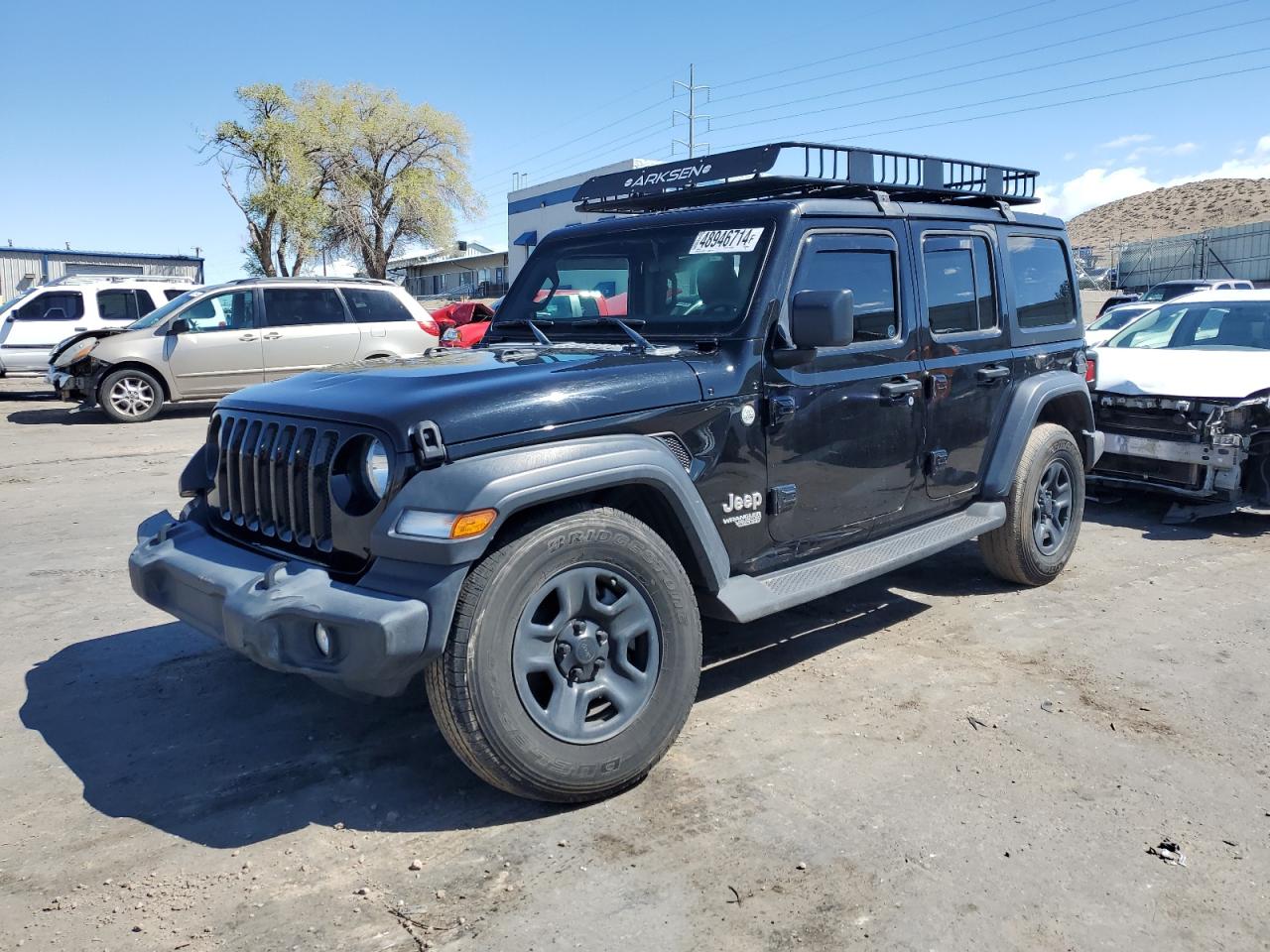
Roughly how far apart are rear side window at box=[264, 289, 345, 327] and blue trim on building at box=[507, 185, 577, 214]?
126 feet

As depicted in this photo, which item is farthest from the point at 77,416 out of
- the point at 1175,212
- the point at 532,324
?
the point at 1175,212

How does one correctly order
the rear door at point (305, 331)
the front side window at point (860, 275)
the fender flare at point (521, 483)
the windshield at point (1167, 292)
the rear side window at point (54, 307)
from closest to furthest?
the fender flare at point (521, 483) < the front side window at point (860, 275) < the rear door at point (305, 331) < the rear side window at point (54, 307) < the windshield at point (1167, 292)

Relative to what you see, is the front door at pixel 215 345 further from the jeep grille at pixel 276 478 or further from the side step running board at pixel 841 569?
the side step running board at pixel 841 569

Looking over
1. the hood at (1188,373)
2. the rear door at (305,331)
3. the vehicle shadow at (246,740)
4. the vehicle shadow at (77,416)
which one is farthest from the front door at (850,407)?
the vehicle shadow at (77,416)

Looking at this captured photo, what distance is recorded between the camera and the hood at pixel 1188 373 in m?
6.85

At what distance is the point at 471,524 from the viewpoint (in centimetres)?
287

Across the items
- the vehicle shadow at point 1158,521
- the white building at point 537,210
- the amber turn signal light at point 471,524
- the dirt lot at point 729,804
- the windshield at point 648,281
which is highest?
the white building at point 537,210

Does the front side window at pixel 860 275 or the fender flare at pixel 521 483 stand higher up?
the front side window at pixel 860 275

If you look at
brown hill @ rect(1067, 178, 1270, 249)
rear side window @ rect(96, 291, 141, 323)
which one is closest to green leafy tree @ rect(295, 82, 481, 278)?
rear side window @ rect(96, 291, 141, 323)

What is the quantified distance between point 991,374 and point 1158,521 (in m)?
3.16

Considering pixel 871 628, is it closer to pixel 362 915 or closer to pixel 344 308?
pixel 362 915

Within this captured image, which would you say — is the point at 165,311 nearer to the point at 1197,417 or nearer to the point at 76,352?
the point at 76,352

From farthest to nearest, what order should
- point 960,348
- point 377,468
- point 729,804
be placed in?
point 960,348
point 729,804
point 377,468

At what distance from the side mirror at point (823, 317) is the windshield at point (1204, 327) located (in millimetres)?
5626
